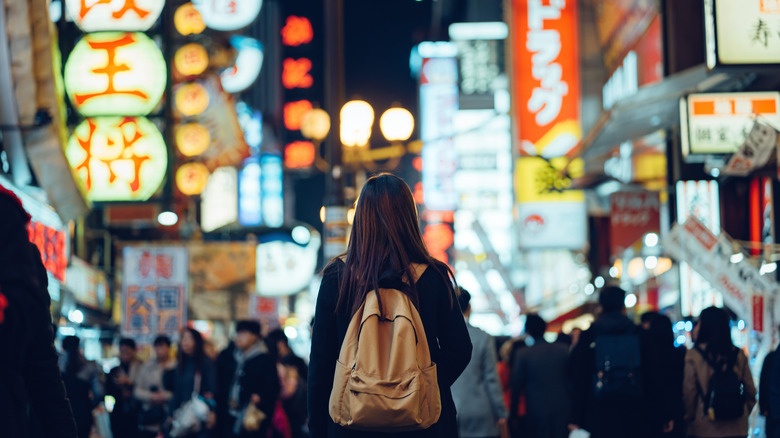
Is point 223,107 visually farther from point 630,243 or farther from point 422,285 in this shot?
point 422,285

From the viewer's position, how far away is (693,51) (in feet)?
53.7

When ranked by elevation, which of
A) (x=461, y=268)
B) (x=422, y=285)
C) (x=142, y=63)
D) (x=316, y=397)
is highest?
(x=142, y=63)

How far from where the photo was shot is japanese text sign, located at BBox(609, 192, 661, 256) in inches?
727

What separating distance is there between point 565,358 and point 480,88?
2773 cm

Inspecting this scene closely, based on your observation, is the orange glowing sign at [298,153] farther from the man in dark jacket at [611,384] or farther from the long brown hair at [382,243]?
the long brown hair at [382,243]

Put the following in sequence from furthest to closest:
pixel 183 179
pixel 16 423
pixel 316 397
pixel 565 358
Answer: pixel 183 179 → pixel 565 358 → pixel 316 397 → pixel 16 423

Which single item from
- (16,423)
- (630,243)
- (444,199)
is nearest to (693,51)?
(630,243)

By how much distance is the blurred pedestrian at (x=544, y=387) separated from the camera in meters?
9.55

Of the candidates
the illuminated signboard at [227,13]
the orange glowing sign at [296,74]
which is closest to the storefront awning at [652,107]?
the illuminated signboard at [227,13]

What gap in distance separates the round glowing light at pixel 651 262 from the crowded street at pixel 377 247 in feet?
0.11

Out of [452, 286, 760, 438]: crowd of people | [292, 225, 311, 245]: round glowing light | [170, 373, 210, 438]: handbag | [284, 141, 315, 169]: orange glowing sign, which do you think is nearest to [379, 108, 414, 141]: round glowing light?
[292, 225, 311, 245]: round glowing light

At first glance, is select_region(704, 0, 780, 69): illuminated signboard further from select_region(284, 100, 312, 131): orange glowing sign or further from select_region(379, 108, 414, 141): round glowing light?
select_region(284, 100, 312, 131): orange glowing sign

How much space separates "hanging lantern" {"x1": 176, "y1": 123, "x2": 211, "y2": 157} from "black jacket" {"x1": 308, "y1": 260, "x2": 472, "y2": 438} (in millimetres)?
18116

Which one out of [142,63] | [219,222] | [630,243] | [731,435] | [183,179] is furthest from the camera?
[219,222]
